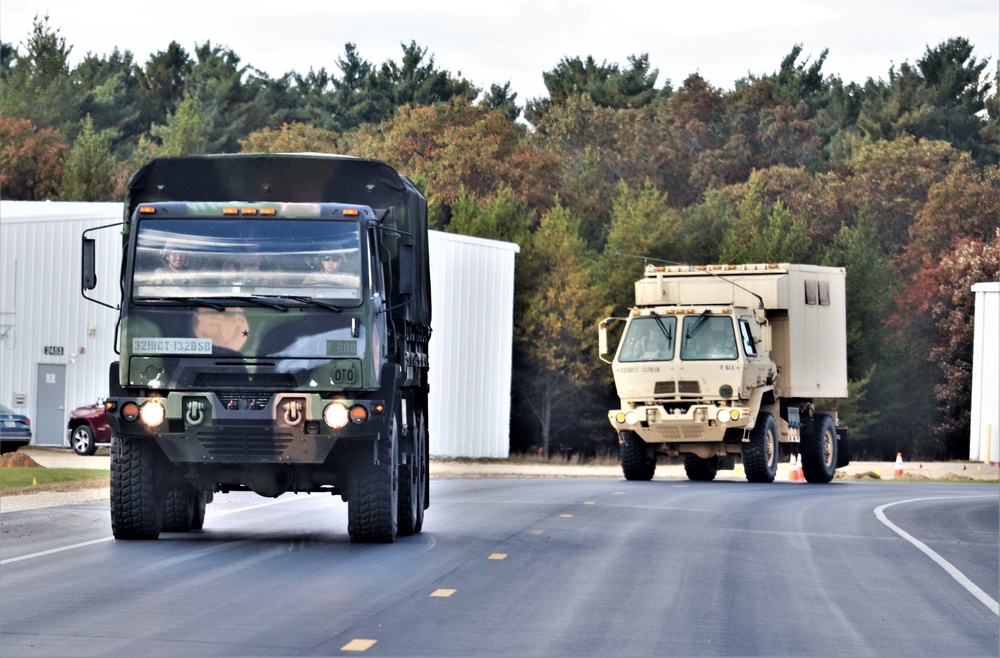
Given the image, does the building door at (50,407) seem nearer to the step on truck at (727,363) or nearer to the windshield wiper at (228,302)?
the step on truck at (727,363)

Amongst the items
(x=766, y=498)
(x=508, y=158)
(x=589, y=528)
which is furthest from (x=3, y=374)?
(x=508, y=158)

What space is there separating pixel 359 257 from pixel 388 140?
61571 mm

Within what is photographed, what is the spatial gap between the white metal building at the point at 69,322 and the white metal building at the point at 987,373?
1682 centimetres

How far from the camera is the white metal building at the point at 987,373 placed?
52031mm

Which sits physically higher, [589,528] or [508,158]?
[508,158]

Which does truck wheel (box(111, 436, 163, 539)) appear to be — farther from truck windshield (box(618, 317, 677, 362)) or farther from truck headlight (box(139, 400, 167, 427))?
truck windshield (box(618, 317, 677, 362))

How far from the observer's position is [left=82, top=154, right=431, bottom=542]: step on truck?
14.9m

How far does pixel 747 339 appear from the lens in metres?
30.4

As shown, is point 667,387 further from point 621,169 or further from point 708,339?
point 621,169

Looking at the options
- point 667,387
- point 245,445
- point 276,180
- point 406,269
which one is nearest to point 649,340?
point 667,387

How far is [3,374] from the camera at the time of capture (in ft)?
145

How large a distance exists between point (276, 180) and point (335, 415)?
303 centimetres

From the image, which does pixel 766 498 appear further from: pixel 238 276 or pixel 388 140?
pixel 388 140

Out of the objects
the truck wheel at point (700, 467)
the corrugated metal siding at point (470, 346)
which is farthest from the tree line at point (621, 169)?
the truck wheel at point (700, 467)
